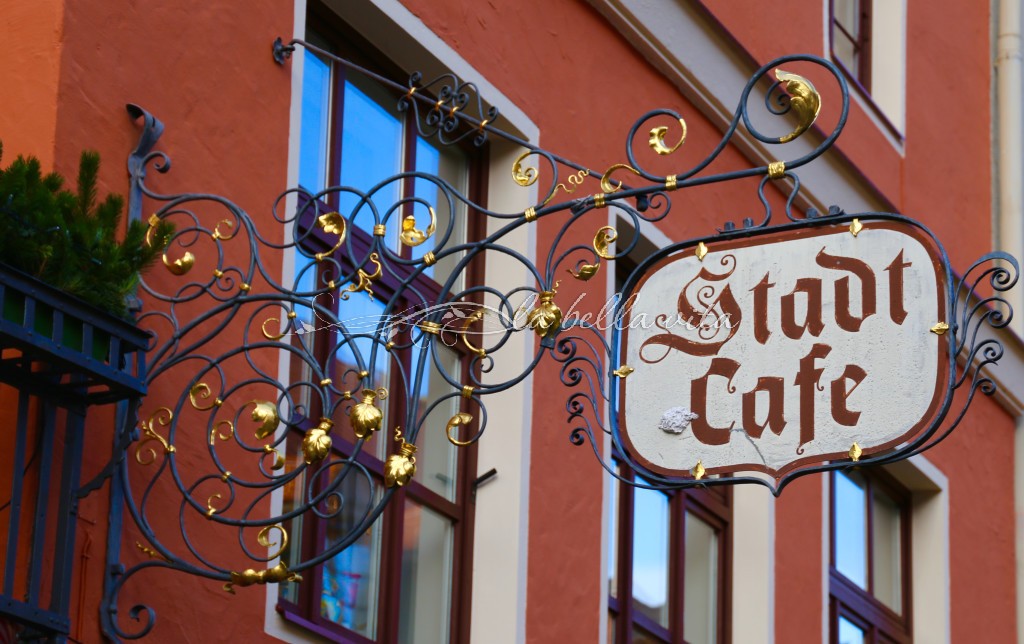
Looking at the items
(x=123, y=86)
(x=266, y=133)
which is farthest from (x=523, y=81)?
(x=123, y=86)

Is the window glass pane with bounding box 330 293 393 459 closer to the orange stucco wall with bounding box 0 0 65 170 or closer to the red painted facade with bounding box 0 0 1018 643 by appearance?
the red painted facade with bounding box 0 0 1018 643

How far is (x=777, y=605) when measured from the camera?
448 inches

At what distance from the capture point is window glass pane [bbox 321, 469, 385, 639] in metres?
8.38

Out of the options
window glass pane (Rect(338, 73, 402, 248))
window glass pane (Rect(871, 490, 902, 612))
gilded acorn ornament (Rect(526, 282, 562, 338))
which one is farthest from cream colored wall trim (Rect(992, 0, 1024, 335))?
gilded acorn ornament (Rect(526, 282, 562, 338))

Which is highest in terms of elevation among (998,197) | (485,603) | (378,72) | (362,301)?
(998,197)

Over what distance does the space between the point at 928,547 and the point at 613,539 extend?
3.72m

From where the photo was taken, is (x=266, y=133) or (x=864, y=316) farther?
(x=266, y=133)

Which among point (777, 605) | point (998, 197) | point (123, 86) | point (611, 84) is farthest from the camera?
point (998, 197)

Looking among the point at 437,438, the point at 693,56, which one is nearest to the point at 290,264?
the point at 437,438

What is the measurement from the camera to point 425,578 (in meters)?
9.03

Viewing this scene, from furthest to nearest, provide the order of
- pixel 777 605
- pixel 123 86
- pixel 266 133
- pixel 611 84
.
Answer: pixel 777 605 → pixel 611 84 → pixel 266 133 → pixel 123 86

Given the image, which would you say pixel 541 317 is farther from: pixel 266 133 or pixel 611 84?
pixel 611 84

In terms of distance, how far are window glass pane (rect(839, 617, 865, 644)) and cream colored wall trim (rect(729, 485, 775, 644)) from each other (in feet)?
4.46

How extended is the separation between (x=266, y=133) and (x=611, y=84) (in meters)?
2.99
